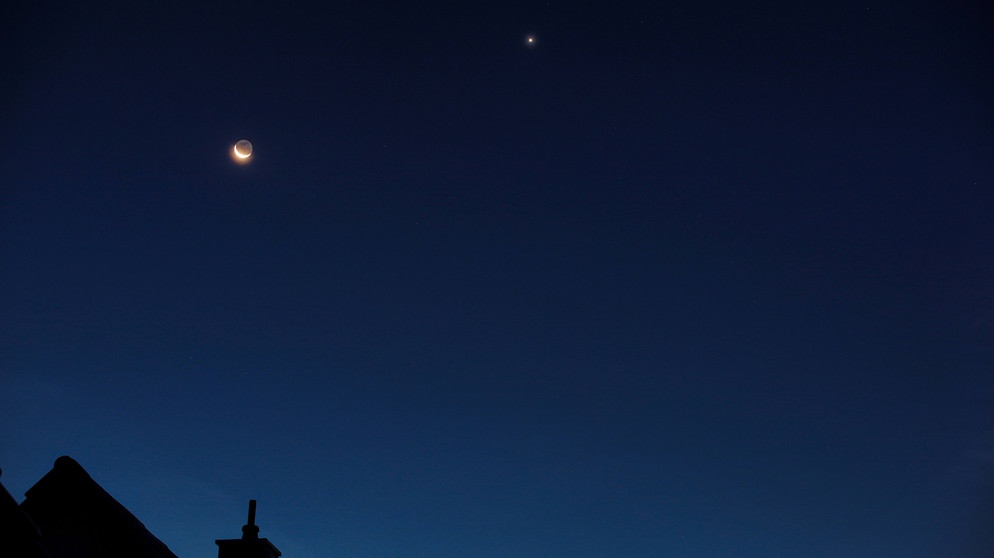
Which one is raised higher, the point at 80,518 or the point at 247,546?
the point at 80,518

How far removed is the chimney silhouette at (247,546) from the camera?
472 inches

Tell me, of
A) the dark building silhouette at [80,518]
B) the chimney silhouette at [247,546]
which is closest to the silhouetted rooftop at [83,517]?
the dark building silhouette at [80,518]

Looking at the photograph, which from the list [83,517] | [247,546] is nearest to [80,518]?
[83,517]

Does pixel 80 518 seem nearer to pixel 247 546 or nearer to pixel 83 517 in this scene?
pixel 83 517

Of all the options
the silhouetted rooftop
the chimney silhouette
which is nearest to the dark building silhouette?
the silhouetted rooftop

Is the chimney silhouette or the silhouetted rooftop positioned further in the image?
the chimney silhouette

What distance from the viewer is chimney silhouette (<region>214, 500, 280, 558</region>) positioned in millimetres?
11984

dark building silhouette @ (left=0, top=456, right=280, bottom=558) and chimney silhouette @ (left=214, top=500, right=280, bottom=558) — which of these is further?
chimney silhouette @ (left=214, top=500, right=280, bottom=558)

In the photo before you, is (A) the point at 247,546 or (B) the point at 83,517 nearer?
(B) the point at 83,517

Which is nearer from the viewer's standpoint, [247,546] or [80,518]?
[80,518]

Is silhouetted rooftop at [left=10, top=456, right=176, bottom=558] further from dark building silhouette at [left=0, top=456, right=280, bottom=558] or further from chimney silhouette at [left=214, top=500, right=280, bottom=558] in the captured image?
chimney silhouette at [left=214, top=500, right=280, bottom=558]

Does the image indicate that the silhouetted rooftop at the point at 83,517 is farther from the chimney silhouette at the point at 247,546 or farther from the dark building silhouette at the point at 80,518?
the chimney silhouette at the point at 247,546

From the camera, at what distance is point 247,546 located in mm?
12055

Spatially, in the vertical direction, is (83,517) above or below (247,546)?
above
